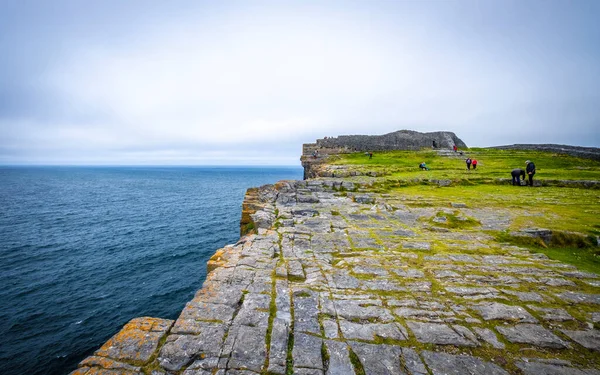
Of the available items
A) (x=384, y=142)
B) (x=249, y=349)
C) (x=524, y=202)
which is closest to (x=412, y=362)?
(x=249, y=349)

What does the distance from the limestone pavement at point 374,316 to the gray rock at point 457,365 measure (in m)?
0.02

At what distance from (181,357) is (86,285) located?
81.0 ft

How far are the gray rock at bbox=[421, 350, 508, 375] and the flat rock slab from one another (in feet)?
14.5

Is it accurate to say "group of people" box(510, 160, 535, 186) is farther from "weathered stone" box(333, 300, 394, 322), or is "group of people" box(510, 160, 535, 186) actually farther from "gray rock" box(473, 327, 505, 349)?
"weathered stone" box(333, 300, 394, 322)

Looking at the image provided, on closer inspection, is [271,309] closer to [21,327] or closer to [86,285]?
[21,327]

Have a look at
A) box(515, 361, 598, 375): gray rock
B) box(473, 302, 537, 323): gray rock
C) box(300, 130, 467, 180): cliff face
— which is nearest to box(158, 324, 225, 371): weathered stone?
box(515, 361, 598, 375): gray rock

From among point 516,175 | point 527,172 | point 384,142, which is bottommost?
point 516,175

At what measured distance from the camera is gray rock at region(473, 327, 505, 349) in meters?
4.25

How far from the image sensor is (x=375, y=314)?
5.00 m

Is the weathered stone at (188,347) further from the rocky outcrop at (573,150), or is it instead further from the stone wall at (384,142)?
the rocky outcrop at (573,150)

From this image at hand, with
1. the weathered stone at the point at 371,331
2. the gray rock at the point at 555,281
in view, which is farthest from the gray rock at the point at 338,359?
the gray rock at the point at 555,281

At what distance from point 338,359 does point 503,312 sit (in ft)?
11.4

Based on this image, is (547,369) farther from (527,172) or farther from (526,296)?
(527,172)

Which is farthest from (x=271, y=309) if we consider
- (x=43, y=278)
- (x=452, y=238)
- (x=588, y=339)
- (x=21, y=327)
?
(x=43, y=278)
